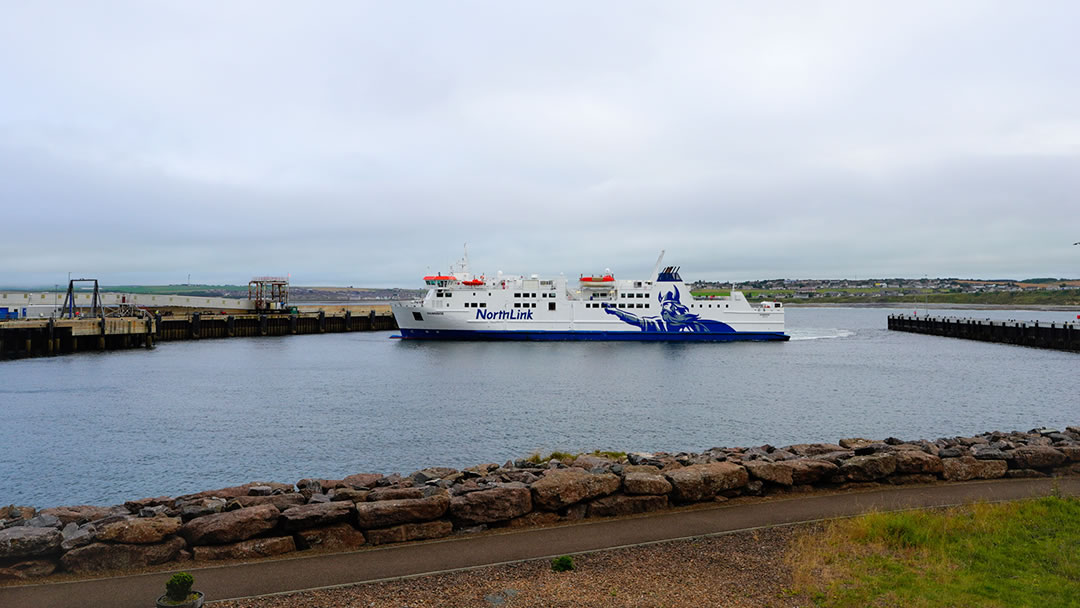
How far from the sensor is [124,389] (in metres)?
31.0

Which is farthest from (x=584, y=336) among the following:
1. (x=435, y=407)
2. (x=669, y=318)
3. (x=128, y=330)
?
(x=128, y=330)

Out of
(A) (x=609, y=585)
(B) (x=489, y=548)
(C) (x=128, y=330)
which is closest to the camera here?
(A) (x=609, y=585)

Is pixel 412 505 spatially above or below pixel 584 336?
above

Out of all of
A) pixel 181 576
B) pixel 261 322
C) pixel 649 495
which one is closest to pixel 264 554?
pixel 181 576

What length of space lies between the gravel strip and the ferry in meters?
50.0

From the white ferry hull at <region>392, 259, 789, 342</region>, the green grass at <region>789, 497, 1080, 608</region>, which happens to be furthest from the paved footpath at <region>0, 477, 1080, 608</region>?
the white ferry hull at <region>392, 259, 789, 342</region>

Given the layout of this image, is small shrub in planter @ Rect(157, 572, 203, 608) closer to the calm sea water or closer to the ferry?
the calm sea water

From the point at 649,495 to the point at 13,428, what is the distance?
22567 millimetres

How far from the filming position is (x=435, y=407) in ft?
86.8

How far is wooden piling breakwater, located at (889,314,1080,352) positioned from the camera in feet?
176

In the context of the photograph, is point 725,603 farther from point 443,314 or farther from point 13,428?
point 443,314

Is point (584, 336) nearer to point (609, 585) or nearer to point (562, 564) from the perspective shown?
point (562, 564)

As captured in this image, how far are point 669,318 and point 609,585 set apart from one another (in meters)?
53.0

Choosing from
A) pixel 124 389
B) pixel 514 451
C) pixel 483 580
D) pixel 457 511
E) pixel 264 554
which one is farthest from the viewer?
pixel 124 389
